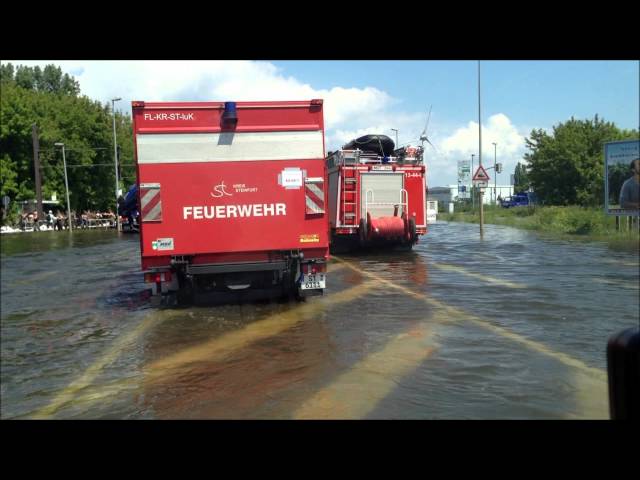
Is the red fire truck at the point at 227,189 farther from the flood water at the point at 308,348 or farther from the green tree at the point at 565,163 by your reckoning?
the green tree at the point at 565,163

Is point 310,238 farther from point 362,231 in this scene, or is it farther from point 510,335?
point 362,231

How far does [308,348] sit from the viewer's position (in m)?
6.96

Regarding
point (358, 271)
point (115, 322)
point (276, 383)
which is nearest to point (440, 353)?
point (276, 383)

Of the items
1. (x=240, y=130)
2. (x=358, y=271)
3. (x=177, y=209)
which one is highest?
(x=240, y=130)

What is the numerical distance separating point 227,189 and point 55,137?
5.12m

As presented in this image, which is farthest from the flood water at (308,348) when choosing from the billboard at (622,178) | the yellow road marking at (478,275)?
the billboard at (622,178)

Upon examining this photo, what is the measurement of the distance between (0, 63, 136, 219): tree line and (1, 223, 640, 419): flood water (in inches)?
13.8

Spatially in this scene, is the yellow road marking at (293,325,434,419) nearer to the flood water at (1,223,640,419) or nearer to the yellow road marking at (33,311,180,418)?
the flood water at (1,223,640,419)

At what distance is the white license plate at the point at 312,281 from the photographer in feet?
32.3

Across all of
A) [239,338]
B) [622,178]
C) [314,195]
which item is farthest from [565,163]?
[622,178]

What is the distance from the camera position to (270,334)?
779 cm
